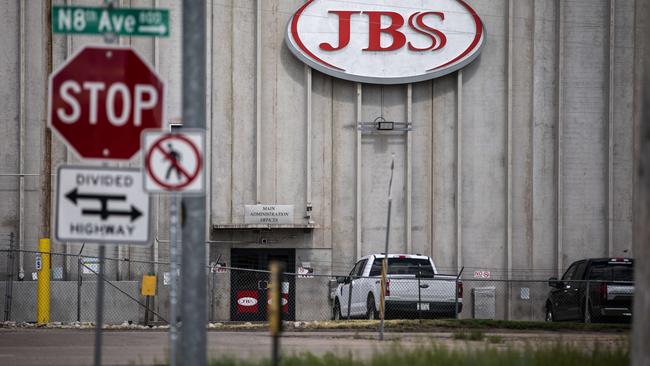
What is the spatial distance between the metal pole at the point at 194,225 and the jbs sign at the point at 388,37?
2414cm

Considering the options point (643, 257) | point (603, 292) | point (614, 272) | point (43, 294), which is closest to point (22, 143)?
point (43, 294)

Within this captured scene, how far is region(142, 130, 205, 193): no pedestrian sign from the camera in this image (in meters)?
11.7

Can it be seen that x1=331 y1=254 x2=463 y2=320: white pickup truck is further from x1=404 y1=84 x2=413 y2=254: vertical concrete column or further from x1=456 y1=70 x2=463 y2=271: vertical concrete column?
x1=456 y1=70 x2=463 y2=271: vertical concrete column

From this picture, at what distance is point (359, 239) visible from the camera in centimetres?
3669

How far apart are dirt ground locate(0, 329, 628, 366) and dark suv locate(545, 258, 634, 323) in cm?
279

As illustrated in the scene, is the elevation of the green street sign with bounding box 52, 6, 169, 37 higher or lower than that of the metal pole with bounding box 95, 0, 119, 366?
higher

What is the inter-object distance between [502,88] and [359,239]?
637 centimetres

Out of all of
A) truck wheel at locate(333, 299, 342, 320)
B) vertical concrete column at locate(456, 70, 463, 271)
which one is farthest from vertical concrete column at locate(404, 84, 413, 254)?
truck wheel at locate(333, 299, 342, 320)

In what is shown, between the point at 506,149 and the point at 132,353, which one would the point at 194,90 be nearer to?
the point at 132,353

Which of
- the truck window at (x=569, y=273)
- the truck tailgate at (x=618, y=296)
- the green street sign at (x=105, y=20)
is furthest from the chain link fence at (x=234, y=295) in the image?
the green street sign at (x=105, y=20)

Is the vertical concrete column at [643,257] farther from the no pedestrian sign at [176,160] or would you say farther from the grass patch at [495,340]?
the grass patch at [495,340]

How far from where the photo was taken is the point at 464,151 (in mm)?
37125

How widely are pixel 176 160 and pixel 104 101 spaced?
915 mm

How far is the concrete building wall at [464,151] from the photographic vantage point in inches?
1446
